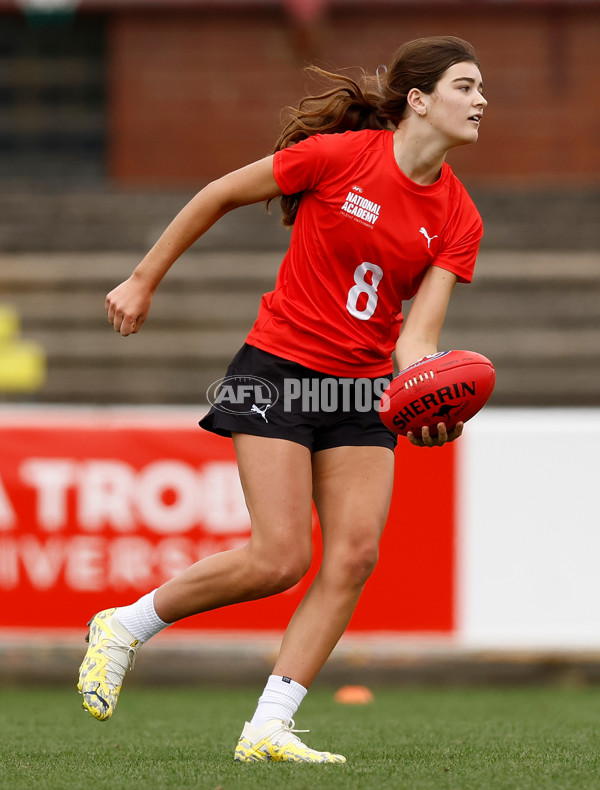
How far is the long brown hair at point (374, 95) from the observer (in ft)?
11.6

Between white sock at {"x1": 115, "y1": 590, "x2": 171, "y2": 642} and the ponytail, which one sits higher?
the ponytail

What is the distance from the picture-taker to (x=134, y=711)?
5379 mm

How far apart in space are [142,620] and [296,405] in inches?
31.1

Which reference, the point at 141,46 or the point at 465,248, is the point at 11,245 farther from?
the point at 465,248

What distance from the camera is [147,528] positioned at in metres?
6.12

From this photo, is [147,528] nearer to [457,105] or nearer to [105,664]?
[105,664]

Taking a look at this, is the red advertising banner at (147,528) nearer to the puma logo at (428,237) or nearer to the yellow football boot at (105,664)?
the yellow football boot at (105,664)

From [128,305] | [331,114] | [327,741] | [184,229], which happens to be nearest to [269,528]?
[128,305]

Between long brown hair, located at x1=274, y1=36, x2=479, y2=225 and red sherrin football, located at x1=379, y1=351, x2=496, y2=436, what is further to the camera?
long brown hair, located at x1=274, y1=36, x2=479, y2=225

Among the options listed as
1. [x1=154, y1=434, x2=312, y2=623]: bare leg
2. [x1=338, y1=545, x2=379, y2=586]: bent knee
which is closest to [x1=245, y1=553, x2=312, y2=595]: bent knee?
[x1=154, y1=434, x2=312, y2=623]: bare leg

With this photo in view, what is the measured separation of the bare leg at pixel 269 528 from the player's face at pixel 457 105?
3.19ft

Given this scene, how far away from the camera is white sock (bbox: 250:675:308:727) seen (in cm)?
347

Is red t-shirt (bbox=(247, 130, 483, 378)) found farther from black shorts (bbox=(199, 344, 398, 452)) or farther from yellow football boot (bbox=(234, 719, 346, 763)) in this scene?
yellow football boot (bbox=(234, 719, 346, 763))

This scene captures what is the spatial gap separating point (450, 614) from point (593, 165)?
968 centimetres
